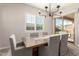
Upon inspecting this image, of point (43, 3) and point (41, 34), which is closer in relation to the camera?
point (43, 3)

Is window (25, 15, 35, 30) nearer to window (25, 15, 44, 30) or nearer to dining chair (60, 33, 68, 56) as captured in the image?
window (25, 15, 44, 30)

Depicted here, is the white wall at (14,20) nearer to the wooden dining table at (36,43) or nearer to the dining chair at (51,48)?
the wooden dining table at (36,43)

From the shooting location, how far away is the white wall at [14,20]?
209 centimetres

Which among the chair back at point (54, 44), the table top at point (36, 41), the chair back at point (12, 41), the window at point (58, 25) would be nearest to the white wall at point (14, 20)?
the chair back at point (12, 41)

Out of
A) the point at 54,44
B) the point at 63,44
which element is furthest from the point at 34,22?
the point at 63,44

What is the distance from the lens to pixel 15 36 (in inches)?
82.7

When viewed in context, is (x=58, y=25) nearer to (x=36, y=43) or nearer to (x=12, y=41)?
(x=36, y=43)

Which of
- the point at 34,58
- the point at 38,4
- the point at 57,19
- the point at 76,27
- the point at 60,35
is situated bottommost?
the point at 34,58

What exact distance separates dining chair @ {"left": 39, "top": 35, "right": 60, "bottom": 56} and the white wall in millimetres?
581

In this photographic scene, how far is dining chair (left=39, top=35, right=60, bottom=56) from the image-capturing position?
7.22ft

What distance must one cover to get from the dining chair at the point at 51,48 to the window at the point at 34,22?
1.28 feet

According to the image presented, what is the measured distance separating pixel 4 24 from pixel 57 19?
1.17 metres

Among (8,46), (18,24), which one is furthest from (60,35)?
(8,46)

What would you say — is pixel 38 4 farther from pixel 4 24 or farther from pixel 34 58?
pixel 34 58
